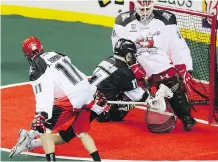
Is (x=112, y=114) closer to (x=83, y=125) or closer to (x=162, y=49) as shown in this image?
(x=162, y=49)

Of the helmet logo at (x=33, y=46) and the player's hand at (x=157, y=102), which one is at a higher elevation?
the helmet logo at (x=33, y=46)

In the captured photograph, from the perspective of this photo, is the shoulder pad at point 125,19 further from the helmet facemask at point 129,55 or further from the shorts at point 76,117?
the shorts at point 76,117

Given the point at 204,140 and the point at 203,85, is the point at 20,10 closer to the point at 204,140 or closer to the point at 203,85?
the point at 203,85

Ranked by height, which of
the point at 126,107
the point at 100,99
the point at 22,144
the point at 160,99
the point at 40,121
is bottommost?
the point at 126,107

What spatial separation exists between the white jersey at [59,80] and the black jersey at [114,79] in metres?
0.69

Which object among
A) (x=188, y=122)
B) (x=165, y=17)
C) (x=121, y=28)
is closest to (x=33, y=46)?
(x=121, y=28)

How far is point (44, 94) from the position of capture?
6723 mm

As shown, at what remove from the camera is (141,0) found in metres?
7.95

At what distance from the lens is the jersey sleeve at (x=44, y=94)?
22.0 feet

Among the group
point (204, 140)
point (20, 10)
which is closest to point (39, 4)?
point (20, 10)

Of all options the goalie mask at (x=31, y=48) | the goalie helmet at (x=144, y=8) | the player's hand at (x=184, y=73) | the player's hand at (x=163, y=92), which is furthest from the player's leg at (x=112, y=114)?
→ the goalie mask at (x=31, y=48)

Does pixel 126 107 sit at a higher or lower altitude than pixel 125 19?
lower

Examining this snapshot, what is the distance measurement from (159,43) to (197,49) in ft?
2.77

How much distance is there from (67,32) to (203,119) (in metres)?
4.08
